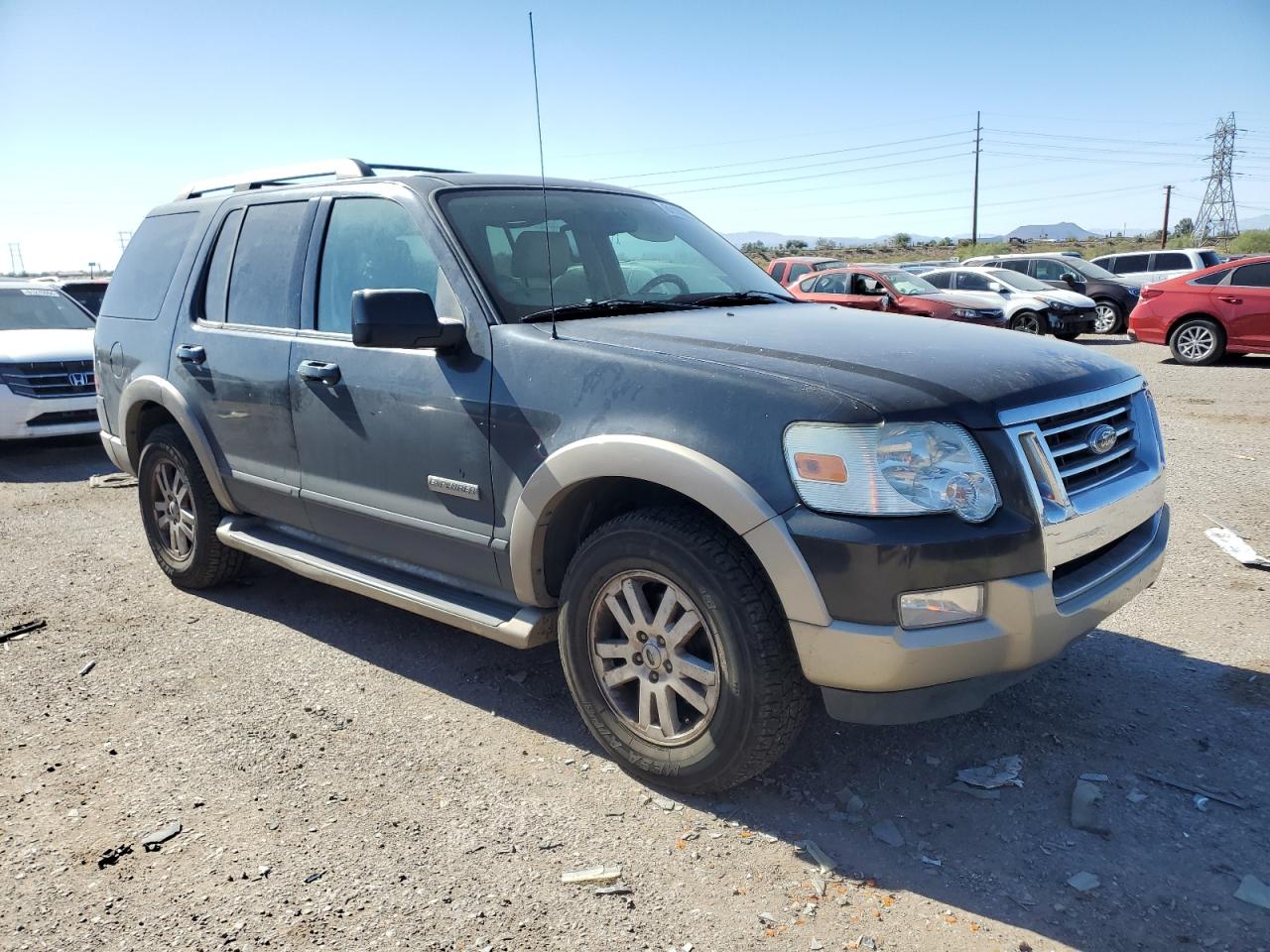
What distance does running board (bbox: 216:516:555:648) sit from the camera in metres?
3.34

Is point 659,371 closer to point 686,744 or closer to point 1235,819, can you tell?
point 686,744

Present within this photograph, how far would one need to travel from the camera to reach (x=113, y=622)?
4.73 m

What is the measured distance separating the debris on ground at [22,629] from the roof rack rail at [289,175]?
2.26m

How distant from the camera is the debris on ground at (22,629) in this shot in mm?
4590

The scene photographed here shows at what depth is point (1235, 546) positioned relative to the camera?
17.4 ft

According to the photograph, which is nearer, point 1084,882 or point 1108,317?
point 1084,882

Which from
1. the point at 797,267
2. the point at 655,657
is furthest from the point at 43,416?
the point at 797,267

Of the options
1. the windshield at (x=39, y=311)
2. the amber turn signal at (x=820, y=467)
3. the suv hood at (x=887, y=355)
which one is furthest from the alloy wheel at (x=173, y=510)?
the windshield at (x=39, y=311)

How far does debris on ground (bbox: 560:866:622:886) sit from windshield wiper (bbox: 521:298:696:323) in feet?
5.80

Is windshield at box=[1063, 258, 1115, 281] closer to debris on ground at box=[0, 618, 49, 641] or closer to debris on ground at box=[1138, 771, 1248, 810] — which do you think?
debris on ground at box=[1138, 771, 1248, 810]

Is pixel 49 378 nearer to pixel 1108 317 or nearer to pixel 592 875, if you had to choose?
pixel 592 875

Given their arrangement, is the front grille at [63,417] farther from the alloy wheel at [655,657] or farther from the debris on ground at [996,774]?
the debris on ground at [996,774]

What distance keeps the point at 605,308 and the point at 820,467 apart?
1.30 m

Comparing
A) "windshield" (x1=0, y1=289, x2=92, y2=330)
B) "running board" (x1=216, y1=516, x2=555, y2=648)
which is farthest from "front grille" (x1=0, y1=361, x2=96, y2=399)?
"running board" (x1=216, y1=516, x2=555, y2=648)
